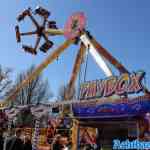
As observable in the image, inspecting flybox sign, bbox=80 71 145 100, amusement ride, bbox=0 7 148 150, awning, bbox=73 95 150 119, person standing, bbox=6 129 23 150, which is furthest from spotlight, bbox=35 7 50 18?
person standing, bbox=6 129 23 150

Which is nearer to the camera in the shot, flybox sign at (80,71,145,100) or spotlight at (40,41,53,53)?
flybox sign at (80,71,145,100)

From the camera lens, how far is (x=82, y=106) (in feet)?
55.7

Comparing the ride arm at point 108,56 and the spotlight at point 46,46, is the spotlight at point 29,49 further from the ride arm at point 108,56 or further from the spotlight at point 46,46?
the ride arm at point 108,56

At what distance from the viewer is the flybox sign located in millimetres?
16672

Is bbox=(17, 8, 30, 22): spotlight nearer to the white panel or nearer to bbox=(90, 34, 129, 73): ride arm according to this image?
the white panel

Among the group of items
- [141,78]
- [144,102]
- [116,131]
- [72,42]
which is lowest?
[116,131]

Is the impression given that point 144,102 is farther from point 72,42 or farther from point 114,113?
point 72,42

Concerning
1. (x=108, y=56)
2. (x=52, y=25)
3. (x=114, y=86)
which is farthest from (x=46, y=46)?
(x=114, y=86)

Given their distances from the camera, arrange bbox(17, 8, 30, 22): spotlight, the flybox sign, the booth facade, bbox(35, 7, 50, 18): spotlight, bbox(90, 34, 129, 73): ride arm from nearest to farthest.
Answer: the booth facade → the flybox sign → bbox(90, 34, 129, 73): ride arm → bbox(35, 7, 50, 18): spotlight → bbox(17, 8, 30, 22): spotlight

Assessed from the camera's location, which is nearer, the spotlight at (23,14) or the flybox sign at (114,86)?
the flybox sign at (114,86)

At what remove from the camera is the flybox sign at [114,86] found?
16672 millimetres

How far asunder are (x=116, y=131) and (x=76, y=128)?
3034 mm

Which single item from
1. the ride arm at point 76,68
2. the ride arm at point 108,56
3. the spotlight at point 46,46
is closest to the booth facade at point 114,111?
the ride arm at point 108,56

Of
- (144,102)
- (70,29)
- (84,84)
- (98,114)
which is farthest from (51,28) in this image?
(144,102)
